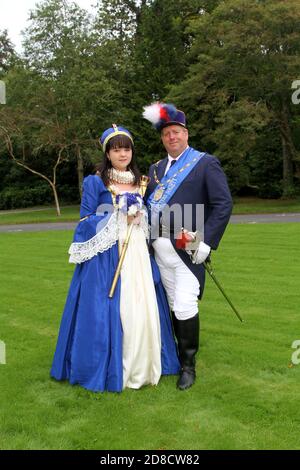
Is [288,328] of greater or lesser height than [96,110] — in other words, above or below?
below

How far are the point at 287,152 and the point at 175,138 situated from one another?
22.1 m

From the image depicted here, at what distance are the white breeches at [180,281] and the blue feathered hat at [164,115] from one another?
2.74 ft

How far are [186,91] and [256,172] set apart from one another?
23.9 ft

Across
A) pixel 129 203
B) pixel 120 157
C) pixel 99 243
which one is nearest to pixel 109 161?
pixel 120 157

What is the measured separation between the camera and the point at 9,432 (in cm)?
317

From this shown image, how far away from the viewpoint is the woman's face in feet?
12.3

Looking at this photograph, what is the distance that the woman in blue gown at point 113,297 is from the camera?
3641mm

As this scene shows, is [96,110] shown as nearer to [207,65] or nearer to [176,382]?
[207,65]

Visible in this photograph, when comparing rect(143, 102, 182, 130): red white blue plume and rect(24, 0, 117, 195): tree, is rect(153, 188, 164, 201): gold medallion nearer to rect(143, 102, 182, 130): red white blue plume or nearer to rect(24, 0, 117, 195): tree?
rect(143, 102, 182, 130): red white blue plume

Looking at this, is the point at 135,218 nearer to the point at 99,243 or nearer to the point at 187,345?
the point at 99,243

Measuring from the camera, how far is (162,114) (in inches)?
144

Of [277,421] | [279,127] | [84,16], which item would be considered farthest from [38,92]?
[277,421]

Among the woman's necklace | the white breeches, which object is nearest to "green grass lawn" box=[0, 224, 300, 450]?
the white breeches

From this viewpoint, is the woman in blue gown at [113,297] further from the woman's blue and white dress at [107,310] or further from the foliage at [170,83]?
the foliage at [170,83]
